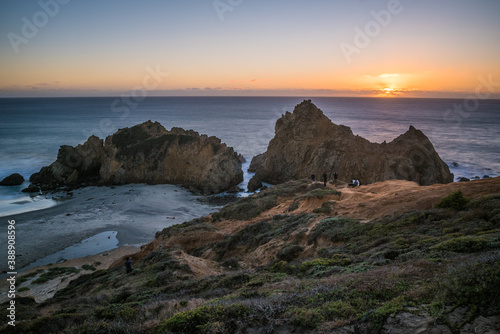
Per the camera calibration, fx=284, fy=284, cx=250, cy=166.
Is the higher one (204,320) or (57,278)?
(204,320)

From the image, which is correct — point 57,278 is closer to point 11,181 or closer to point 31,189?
point 31,189

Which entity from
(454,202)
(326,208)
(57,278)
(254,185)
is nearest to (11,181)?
(57,278)

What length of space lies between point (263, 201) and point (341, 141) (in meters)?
19.1

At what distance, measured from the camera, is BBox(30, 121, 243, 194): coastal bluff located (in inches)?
1740

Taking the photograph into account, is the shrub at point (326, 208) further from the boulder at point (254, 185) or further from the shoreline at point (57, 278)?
the boulder at point (254, 185)

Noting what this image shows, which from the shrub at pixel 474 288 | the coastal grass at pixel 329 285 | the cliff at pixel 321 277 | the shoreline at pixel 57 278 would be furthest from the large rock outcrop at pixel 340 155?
the shrub at pixel 474 288

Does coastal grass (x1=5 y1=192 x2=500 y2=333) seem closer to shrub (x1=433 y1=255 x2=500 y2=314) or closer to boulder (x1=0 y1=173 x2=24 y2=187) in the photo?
shrub (x1=433 y1=255 x2=500 y2=314)

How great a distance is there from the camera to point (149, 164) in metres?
47.3

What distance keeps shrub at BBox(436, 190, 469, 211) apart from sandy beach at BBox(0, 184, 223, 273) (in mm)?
24507

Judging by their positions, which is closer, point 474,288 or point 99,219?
point 474,288

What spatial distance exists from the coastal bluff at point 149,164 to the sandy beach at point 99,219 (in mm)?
3437

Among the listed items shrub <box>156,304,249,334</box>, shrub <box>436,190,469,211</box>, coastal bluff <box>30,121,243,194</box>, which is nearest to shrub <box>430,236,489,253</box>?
shrub <box>436,190,469,211</box>

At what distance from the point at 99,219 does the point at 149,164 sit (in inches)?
645

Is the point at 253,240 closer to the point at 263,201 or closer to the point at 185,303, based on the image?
the point at 263,201
